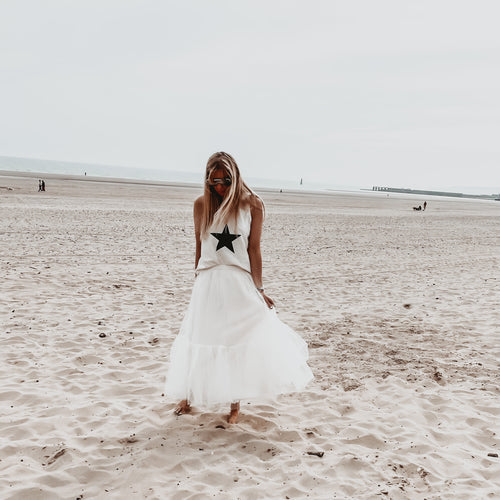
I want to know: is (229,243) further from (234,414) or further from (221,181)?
(234,414)

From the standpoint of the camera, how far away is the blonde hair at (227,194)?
4.12m

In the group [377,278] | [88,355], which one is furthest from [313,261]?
[88,355]

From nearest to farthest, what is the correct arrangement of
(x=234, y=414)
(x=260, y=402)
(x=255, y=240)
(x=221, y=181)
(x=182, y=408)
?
(x=221, y=181), (x=255, y=240), (x=234, y=414), (x=182, y=408), (x=260, y=402)

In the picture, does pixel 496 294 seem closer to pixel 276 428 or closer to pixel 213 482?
pixel 276 428

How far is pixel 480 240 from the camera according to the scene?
21469 mm

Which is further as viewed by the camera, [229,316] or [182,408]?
[182,408]

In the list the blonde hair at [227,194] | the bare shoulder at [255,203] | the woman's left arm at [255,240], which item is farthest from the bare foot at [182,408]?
the bare shoulder at [255,203]

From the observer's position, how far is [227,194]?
420 cm

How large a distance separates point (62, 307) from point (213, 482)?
531 cm

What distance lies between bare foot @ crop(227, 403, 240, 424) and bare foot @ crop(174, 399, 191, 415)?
0.44 m

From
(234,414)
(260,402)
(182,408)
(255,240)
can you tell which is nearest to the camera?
(255,240)

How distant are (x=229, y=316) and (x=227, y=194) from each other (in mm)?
1102

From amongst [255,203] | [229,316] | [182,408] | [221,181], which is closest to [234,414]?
[182,408]

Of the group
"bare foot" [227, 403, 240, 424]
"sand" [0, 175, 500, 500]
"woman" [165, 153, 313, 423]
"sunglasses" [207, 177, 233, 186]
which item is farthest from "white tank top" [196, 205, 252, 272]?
"sand" [0, 175, 500, 500]
